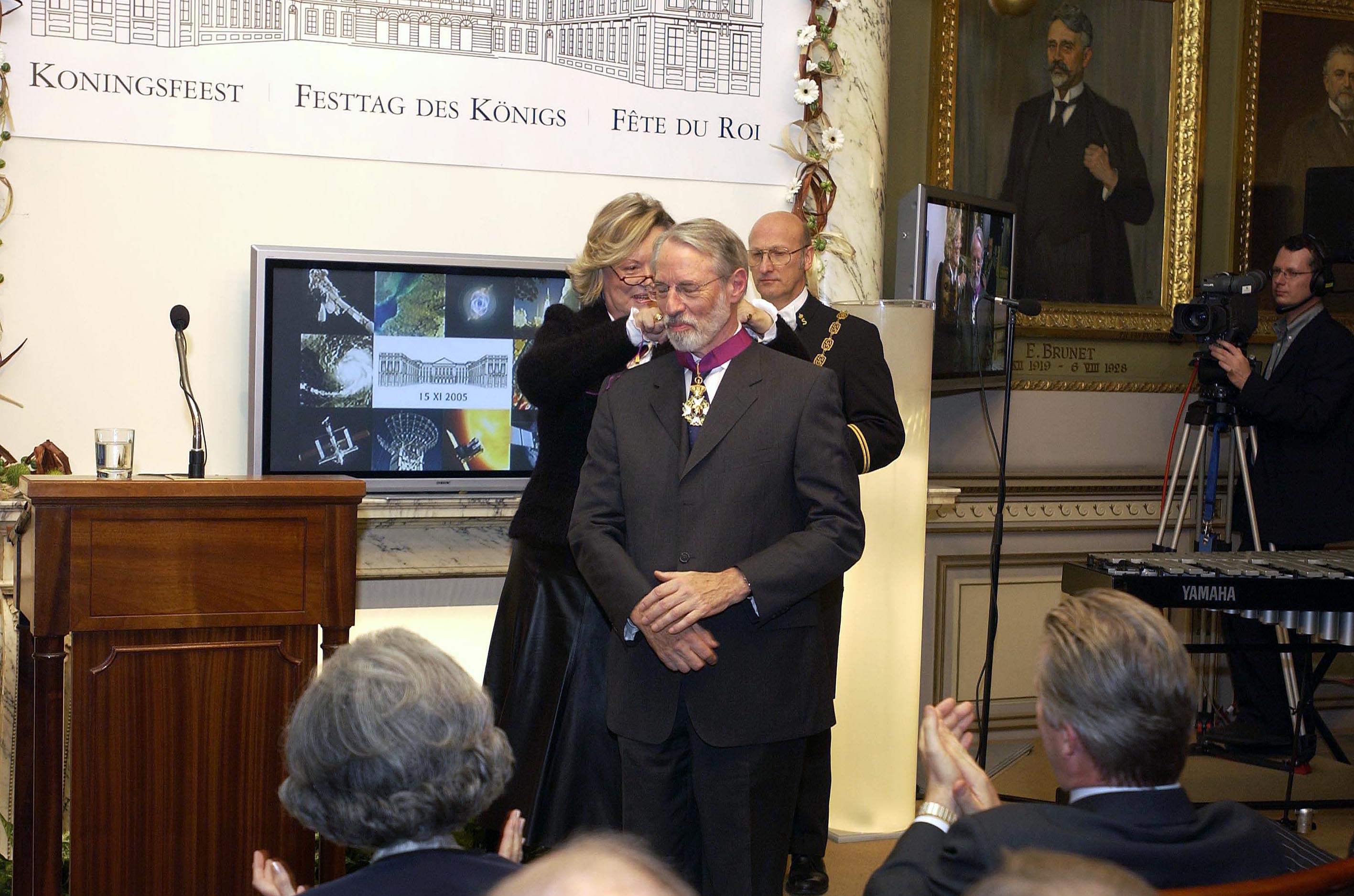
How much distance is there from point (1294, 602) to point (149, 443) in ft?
11.6

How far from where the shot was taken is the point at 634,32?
452 centimetres

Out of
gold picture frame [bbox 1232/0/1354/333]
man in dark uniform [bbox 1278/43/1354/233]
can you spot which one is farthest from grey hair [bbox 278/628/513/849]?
man in dark uniform [bbox 1278/43/1354/233]

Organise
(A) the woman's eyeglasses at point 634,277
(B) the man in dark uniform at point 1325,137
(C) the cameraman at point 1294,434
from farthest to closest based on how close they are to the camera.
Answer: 1. (B) the man in dark uniform at point 1325,137
2. (C) the cameraman at point 1294,434
3. (A) the woman's eyeglasses at point 634,277

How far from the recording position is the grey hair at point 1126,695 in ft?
5.10

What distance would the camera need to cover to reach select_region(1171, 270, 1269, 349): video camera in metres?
5.02

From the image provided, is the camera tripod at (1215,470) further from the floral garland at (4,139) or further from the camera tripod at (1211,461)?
the floral garland at (4,139)

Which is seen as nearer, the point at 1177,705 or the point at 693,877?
the point at 1177,705

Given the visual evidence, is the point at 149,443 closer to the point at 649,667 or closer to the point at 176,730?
the point at 176,730

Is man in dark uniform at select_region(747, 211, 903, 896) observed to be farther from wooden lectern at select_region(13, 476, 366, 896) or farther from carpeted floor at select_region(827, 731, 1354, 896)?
wooden lectern at select_region(13, 476, 366, 896)

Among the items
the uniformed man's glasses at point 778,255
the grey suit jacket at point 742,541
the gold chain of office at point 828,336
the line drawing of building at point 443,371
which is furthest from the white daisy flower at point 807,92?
the grey suit jacket at point 742,541

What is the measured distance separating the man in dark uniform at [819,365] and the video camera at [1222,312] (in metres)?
2.08

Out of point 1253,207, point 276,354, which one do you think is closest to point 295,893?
point 276,354

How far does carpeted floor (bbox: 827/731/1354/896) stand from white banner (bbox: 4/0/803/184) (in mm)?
2385

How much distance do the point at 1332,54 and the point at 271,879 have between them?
5.94 m
